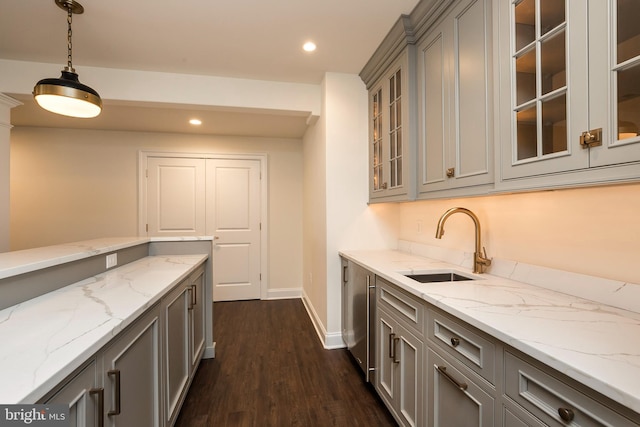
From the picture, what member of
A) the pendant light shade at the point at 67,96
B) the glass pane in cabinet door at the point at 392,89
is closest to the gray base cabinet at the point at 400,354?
the glass pane in cabinet door at the point at 392,89

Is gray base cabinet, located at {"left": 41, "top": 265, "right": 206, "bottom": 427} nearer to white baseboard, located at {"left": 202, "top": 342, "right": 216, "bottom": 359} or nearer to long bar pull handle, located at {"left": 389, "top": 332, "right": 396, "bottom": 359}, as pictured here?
white baseboard, located at {"left": 202, "top": 342, "right": 216, "bottom": 359}

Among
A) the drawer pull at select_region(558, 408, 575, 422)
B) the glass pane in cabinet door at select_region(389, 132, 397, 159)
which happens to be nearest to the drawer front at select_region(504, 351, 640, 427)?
the drawer pull at select_region(558, 408, 575, 422)

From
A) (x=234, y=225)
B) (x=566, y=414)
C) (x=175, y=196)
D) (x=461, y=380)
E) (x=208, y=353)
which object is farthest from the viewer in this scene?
(x=234, y=225)

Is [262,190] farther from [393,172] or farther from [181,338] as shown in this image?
[181,338]

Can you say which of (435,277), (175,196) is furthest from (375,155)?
(175,196)

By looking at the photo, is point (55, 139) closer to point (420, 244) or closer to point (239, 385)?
A: point (239, 385)

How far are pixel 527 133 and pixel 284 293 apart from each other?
3933 mm

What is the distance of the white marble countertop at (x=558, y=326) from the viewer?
A: 2.25ft

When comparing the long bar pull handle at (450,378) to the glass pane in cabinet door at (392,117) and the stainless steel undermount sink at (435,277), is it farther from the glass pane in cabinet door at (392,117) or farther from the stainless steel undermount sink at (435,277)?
the glass pane in cabinet door at (392,117)

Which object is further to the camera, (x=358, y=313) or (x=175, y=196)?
(x=175, y=196)

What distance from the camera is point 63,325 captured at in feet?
3.30

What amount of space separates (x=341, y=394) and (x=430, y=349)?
3.48 ft

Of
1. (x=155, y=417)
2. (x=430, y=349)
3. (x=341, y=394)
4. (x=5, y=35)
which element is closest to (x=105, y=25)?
(x=5, y=35)

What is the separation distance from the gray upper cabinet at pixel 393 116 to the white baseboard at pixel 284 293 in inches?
94.0
